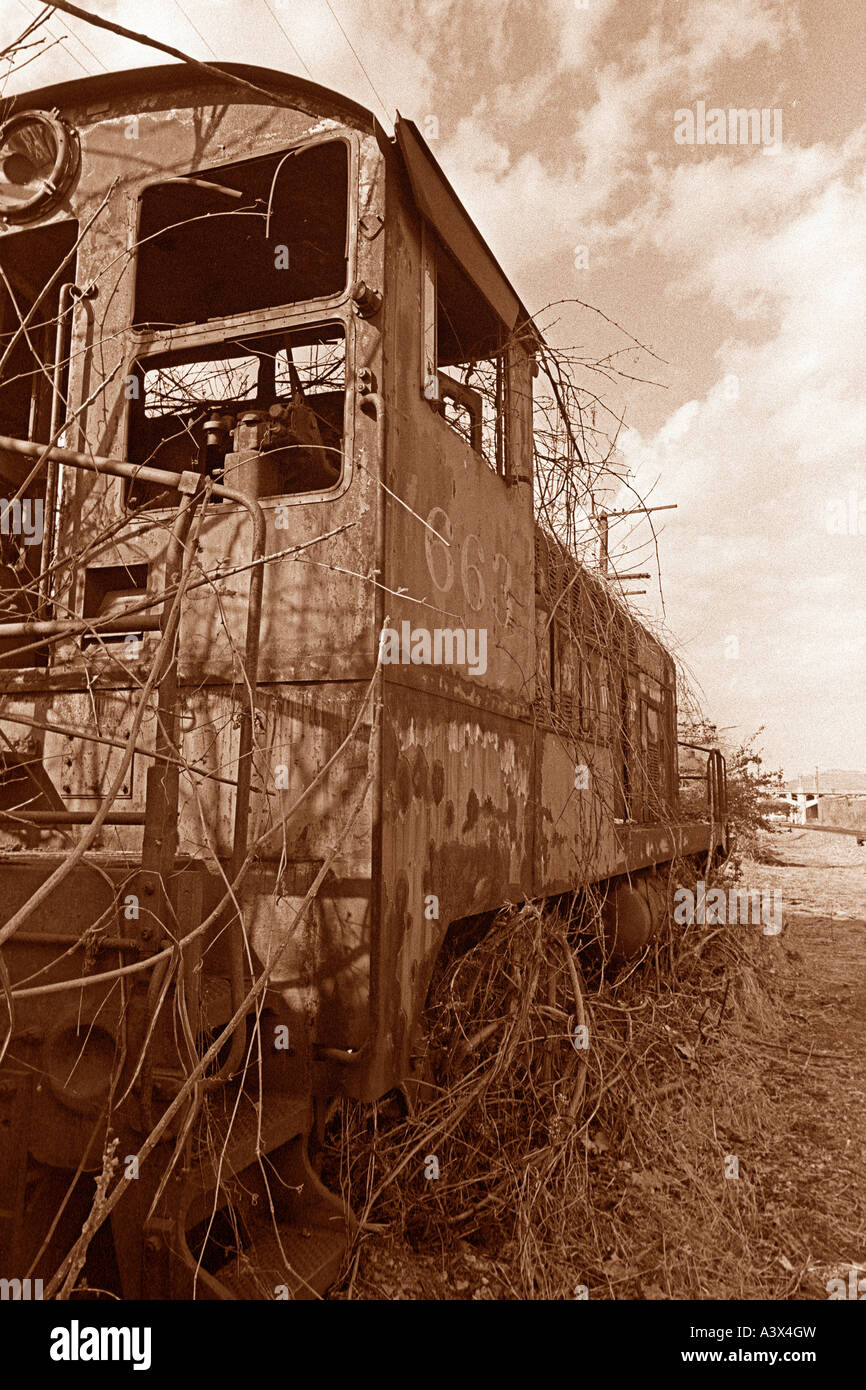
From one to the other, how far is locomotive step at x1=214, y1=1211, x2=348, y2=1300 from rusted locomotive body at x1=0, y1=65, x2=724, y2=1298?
0.04 ft

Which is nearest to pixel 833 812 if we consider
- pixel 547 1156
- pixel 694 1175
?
pixel 694 1175

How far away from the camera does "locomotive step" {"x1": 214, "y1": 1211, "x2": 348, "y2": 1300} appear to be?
2.46m

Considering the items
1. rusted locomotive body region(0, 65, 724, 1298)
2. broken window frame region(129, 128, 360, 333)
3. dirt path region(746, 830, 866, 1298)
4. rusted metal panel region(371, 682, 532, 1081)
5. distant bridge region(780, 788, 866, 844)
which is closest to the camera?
rusted locomotive body region(0, 65, 724, 1298)

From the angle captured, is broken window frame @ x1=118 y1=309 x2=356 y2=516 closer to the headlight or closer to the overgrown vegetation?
the headlight

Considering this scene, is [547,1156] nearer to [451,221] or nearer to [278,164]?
[451,221]

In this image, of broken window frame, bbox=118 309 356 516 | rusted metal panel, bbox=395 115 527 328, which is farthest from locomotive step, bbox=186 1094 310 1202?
rusted metal panel, bbox=395 115 527 328

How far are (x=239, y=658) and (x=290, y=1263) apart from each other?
5.81ft

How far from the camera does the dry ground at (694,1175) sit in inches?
131

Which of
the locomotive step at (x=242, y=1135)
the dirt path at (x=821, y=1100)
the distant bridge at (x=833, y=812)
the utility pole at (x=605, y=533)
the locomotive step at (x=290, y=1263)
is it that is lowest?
the dirt path at (x=821, y=1100)

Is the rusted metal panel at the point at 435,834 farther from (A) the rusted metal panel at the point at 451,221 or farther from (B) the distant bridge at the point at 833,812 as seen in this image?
(B) the distant bridge at the point at 833,812

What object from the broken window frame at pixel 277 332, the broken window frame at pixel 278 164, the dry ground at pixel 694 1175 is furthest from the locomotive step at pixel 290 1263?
the broken window frame at pixel 278 164

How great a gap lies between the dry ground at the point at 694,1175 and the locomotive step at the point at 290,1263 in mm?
350
